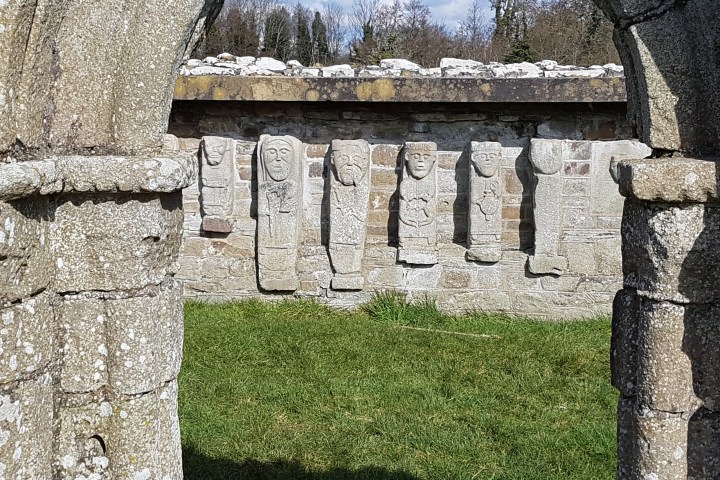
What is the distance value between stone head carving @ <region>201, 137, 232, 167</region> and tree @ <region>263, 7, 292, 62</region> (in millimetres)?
9015

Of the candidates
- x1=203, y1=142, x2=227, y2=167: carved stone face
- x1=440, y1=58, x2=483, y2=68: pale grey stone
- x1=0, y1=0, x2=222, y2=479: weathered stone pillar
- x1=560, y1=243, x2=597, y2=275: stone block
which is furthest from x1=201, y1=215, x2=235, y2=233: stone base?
x1=0, y1=0, x2=222, y2=479: weathered stone pillar

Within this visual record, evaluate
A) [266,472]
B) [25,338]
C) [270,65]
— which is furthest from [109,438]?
[270,65]

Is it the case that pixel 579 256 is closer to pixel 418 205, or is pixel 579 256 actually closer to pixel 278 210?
pixel 418 205

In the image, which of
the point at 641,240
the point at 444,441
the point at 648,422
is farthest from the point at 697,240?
the point at 444,441

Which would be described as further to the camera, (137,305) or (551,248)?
(551,248)

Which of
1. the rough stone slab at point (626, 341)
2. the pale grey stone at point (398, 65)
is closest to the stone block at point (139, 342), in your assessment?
the rough stone slab at point (626, 341)

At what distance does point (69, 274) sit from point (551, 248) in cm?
569

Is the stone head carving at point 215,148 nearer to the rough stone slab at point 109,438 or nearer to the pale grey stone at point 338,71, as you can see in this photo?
the pale grey stone at point 338,71

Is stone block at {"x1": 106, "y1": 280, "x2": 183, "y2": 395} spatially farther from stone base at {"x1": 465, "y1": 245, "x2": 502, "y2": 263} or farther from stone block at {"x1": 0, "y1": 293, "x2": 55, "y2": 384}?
stone base at {"x1": 465, "y1": 245, "x2": 502, "y2": 263}

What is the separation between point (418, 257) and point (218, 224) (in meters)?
1.87

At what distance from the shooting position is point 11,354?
6.14 feet

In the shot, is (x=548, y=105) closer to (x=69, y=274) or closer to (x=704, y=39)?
(x=704, y=39)

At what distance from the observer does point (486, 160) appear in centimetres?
711

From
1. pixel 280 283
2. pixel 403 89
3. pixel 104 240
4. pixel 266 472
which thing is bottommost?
pixel 266 472
